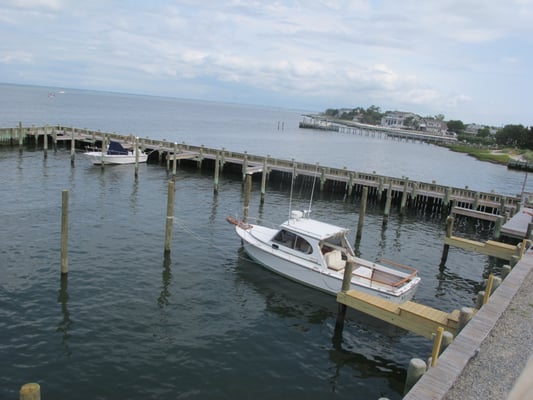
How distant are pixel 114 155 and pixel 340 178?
75.8ft

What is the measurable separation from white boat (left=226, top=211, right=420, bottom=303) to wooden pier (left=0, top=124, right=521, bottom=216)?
14.9 m

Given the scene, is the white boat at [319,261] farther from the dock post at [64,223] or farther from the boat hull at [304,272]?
the dock post at [64,223]

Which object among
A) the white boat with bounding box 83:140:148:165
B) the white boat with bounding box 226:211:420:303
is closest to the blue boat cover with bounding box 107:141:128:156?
the white boat with bounding box 83:140:148:165

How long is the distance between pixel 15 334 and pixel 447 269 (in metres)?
Answer: 20.5

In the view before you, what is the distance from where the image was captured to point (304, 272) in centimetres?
1947

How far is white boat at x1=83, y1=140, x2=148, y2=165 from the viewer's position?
147ft

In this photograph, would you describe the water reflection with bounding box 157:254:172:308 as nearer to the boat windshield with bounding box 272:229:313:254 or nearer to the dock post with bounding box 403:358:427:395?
the boat windshield with bounding box 272:229:313:254

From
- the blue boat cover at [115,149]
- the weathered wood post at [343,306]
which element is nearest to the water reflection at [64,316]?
the weathered wood post at [343,306]

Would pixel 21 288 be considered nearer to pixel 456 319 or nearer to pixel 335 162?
pixel 456 319

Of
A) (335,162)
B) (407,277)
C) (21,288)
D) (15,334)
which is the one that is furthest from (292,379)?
(335,162)

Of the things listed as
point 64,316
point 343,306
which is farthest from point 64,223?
point 343,306

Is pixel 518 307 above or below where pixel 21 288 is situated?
above

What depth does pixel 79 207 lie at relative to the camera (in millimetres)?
29469

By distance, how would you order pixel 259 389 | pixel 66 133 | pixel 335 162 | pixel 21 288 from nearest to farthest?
Answer: pixel 259 389 < pixel 21 288 < pixel 66 133 < pixel 335 162
